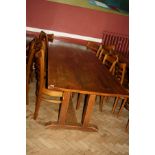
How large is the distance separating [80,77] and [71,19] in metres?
3.59

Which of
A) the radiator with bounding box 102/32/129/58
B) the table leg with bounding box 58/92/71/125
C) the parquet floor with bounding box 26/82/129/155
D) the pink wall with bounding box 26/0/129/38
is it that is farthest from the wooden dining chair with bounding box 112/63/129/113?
the pink wall with bounding box 26/0/129/38

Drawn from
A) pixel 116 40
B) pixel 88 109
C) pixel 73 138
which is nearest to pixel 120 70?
pixel 88 109

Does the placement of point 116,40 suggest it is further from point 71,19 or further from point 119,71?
point 119,71

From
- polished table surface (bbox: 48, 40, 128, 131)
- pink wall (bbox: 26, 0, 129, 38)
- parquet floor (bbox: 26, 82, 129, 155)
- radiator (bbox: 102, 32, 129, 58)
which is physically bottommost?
parquet floor (bbox: 26, 82, 129, 155)

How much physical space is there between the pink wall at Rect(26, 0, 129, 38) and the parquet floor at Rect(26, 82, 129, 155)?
10.2 ft

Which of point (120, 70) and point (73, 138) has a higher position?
point (120, 70)

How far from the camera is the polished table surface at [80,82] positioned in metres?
2.02

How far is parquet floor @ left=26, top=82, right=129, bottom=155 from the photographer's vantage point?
209 cm

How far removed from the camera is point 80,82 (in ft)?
7.09

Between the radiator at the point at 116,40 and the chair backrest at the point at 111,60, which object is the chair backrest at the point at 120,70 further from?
the radiator at the point at 116,40

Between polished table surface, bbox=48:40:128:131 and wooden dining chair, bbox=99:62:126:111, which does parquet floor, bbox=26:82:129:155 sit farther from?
wooden dining chair, bbox=99:62:126:111

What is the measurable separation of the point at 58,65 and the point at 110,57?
1.10 metres
